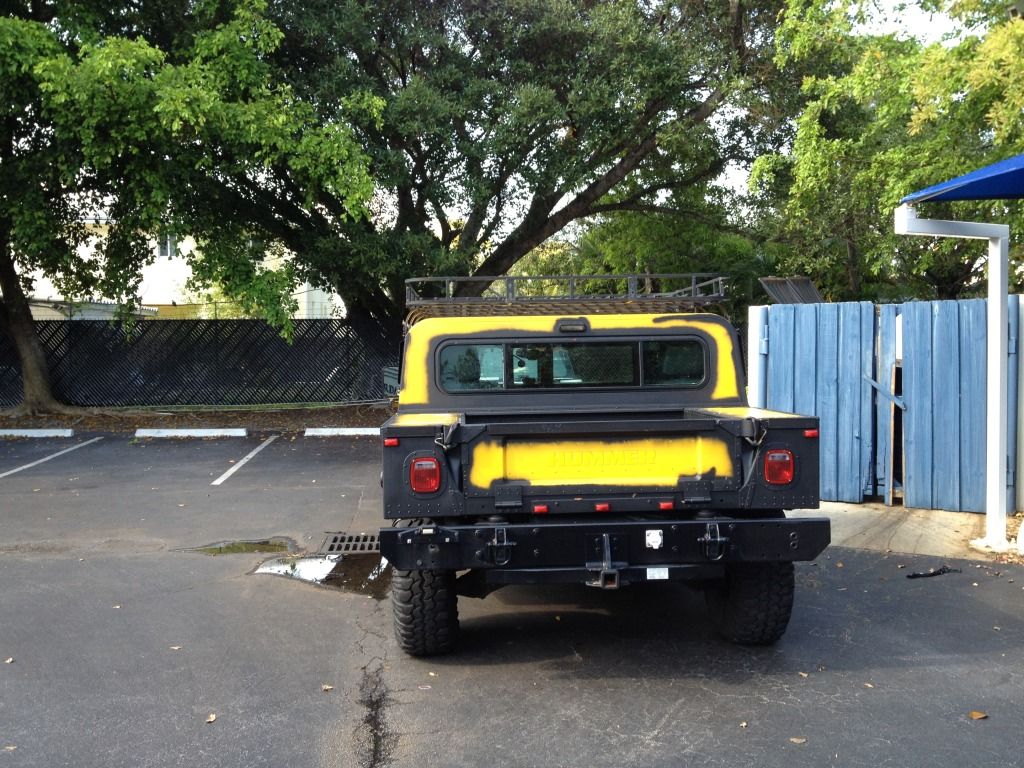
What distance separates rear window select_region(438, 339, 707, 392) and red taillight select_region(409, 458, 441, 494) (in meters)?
1.33

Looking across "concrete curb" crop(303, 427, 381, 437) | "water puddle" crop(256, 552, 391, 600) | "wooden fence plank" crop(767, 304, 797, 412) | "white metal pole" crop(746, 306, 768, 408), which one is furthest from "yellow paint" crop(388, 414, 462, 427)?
"concrete curb" crop(303, 427, 381, 437)

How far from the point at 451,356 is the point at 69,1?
11137mm

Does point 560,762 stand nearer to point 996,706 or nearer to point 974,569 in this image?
point 996,706

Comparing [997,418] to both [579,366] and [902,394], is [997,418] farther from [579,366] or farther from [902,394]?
[579,366]

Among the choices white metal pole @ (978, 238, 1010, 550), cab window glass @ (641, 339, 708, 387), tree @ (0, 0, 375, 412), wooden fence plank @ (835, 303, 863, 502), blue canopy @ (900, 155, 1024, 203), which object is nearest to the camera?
cab window glass @ (641, 339, 708, 387)

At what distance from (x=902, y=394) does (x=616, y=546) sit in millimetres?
4991

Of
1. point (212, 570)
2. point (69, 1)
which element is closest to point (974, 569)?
point (212, 570)

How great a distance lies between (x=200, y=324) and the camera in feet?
59.0

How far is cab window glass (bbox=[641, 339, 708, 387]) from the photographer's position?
224 inches

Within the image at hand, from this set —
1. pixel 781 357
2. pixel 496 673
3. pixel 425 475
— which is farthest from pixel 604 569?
pixel 781 357

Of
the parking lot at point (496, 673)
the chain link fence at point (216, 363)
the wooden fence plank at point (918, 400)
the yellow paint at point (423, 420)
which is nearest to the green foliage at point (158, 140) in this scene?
the chain link fence at point (216, 363)

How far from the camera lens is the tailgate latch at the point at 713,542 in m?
4.33

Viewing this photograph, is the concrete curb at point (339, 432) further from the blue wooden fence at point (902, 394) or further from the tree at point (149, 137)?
the blue wooden fence at point (902, 394)

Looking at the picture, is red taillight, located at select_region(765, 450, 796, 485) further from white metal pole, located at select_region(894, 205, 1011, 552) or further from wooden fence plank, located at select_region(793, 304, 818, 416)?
wooden fence plank, located at select_region(793, 304, 818, 416)
